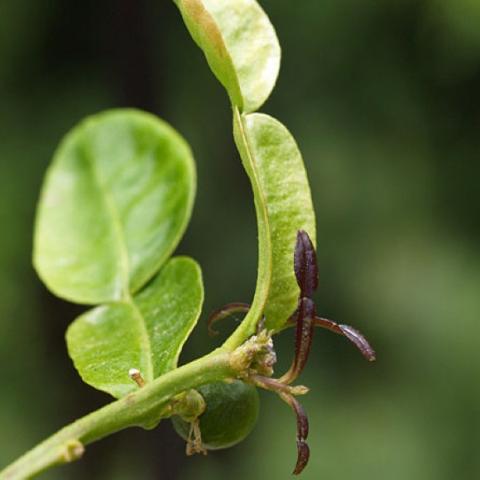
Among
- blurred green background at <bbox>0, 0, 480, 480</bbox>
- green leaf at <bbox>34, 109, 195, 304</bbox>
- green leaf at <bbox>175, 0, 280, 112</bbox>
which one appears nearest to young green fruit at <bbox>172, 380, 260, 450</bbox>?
green leaf at <bbox>175, 0, 280, 112</bbox>

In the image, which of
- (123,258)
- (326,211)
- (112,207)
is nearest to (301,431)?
(123,258)

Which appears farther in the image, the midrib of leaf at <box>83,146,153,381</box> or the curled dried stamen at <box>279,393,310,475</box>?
the midrib of leaf at <box>83,146,153,381</box>

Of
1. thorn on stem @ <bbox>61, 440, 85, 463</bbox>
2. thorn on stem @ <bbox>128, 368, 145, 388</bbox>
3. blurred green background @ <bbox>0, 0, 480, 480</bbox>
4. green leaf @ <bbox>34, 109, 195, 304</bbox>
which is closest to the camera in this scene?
thorn on stem @ <bbox>61, 440, 85, 463</bbox>

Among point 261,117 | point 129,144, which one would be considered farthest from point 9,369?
point 261,117

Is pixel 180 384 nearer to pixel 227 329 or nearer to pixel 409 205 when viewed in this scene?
pixel 227 329

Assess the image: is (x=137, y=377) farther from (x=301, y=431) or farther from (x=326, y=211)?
(x=326, y=211)

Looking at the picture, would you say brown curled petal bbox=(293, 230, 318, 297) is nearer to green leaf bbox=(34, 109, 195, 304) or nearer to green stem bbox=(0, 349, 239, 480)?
green stem bbox=(0, 349, 239, 480)
